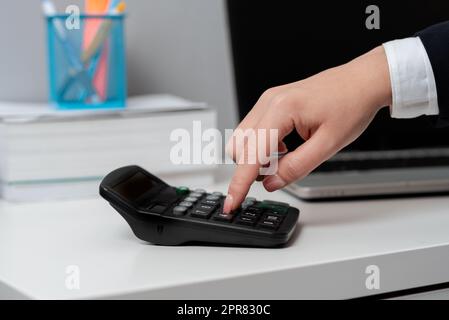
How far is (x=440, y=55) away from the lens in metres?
0.59

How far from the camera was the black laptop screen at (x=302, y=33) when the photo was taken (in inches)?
31.9

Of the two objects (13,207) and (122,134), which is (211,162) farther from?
(13,207)

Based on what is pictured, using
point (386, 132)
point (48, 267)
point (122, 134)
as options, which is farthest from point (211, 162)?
point (48, 267)

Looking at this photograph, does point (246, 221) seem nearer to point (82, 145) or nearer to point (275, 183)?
point (275, 183)

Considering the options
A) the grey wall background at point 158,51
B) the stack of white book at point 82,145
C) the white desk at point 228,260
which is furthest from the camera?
the grey wall background at point 158,51

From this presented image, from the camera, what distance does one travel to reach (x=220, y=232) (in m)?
0.57

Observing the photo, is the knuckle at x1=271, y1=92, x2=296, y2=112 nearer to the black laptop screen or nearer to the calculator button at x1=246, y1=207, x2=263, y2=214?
the calculator button at x1=246, y1=207, x2=263, y2=214

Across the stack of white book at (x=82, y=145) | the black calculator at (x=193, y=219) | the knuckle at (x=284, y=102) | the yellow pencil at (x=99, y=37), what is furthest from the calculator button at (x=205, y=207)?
the yellow pencil at (x=99, y=37)

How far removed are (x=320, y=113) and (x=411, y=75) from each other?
0.09m

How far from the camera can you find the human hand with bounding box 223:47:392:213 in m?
0.60

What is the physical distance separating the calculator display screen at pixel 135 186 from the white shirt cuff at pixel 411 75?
25cm

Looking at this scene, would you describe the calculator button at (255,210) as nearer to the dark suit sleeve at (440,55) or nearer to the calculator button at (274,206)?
the calculator button at (274,206)
